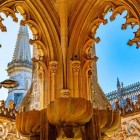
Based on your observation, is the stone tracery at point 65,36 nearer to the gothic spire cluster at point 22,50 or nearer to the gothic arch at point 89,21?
the gothic arch at point 89,21

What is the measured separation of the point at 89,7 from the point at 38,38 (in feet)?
3.05

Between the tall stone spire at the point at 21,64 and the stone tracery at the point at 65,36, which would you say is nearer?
the stone tracery at the point at 65,36

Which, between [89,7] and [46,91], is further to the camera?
[89,7]

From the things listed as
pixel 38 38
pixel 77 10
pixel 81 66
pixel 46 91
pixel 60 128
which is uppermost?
pixel 77 10

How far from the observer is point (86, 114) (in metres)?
3.11

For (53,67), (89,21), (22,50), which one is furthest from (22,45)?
(53,67)

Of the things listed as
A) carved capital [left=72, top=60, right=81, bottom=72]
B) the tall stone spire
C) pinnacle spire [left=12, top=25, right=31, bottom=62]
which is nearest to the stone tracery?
carved capital [left=72, top=60, right=81, bottom=72]

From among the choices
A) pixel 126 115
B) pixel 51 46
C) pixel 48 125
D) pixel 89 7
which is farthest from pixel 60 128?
pixel 89 7

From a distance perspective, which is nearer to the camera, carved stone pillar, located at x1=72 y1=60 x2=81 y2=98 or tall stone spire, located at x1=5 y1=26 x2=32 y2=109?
carved stone pillar, located at x1=72 y1=60 x2=81 y2=98

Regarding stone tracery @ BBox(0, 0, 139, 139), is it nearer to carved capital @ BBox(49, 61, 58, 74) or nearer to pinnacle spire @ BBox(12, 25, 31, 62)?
carved capital @ BBox(49, 61, 58, 74)

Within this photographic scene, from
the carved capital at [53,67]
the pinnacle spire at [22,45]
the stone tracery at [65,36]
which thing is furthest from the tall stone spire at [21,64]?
the carved capital at [53,67]

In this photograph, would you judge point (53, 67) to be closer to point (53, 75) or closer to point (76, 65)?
point (53, 75)

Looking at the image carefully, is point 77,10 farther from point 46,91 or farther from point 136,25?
point 46,91

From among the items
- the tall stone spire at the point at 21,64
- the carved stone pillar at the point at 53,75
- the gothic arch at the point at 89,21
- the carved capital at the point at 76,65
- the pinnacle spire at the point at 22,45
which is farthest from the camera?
the tall stone spire at the point at 21,64
